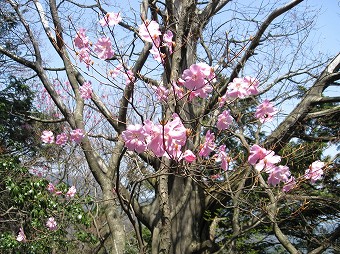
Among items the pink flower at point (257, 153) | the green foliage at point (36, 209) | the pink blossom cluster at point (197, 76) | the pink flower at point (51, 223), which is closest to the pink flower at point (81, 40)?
the pink blossom cluster at point (197, 76)

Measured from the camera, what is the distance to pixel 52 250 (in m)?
5.64

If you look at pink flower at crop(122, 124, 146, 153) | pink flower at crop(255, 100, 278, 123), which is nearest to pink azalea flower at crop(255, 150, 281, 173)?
pink flower at crop(255, 100, 278, 123)

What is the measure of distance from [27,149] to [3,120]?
3.98ft

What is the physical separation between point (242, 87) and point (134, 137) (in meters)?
0.88

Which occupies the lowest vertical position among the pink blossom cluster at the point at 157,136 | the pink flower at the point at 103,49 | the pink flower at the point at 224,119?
the pink blossom cluster at the point at 157,136

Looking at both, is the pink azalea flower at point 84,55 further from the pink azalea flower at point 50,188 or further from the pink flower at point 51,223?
the pink flower at point 51,223

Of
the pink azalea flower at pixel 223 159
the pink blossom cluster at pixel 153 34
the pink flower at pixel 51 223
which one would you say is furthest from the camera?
the pink flower at pixel 51 223

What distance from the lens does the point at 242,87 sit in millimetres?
2346

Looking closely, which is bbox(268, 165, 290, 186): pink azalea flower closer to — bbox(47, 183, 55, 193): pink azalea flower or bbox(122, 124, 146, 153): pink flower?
bbox(122, 124, 146, 153): pink flower

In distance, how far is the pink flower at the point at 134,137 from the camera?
1800 millimetres

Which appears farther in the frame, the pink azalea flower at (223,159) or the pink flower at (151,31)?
the pink azalea flower at (223,159)

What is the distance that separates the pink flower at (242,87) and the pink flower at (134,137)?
2.65 feet

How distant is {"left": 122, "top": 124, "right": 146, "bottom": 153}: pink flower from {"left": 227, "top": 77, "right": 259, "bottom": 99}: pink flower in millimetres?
808

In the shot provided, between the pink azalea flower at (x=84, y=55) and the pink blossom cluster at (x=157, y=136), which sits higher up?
the pink azalea flower at (x=84, y=55)
